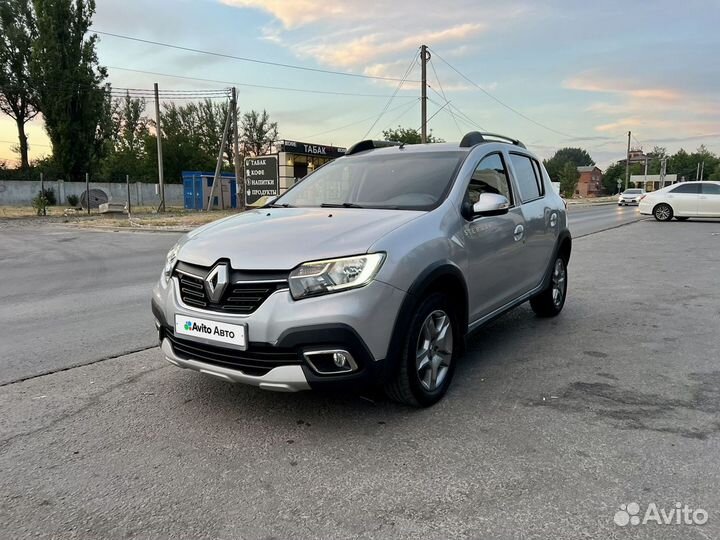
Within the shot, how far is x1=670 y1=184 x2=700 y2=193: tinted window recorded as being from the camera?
835 inches

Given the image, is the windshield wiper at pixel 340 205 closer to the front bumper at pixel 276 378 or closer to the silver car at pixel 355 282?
the silver car at pixel 355 282

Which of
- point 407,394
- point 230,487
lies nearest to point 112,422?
point 230,487

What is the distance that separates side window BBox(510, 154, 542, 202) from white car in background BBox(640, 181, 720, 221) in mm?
19464

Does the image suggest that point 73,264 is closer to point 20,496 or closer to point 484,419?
point 20,496

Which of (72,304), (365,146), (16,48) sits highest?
(16,48)

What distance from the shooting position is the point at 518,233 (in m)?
4.52

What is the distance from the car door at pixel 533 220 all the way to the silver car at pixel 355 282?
1.38 feet

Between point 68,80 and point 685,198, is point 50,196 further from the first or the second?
point 685,198

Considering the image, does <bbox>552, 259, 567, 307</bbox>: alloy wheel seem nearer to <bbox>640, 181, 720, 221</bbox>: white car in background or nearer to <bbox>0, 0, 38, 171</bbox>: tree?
<bbox>640, 181, 720, 221</bbox>: white car in background

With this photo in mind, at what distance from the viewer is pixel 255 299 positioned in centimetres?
289

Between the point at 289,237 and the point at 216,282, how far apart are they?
1.61ft

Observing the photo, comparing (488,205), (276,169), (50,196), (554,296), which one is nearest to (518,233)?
(488,205)

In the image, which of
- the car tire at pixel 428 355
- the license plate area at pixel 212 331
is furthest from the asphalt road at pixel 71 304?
the car tire at pixel 428 355

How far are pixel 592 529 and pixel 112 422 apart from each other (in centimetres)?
271
